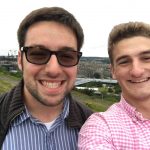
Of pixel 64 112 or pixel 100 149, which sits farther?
pixel 64 112

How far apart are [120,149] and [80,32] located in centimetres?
127

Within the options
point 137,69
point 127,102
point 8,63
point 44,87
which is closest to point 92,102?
point 127,102

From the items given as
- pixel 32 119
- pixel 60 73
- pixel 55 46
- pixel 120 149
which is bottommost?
pixel 120 149

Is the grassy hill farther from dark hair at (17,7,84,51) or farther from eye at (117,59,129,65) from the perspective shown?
eye at (117,59,129,65)

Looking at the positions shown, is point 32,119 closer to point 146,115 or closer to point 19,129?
point 19,129

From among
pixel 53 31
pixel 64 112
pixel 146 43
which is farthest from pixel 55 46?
pixel 146 43

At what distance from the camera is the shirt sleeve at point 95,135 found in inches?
122

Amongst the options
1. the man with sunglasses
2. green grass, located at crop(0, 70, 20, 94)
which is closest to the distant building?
green grass, located at crop(0, 70, 20, 94)

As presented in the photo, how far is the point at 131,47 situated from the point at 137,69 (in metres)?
0.25

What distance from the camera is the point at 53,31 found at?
3385 mm

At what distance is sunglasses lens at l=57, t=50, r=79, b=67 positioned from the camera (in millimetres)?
3342

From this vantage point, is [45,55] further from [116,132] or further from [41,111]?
[116,132]

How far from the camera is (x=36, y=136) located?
329cm

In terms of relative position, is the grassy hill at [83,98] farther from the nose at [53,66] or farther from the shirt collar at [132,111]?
the nose at [53,66]
